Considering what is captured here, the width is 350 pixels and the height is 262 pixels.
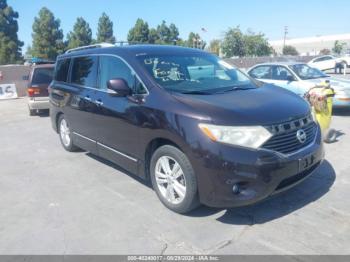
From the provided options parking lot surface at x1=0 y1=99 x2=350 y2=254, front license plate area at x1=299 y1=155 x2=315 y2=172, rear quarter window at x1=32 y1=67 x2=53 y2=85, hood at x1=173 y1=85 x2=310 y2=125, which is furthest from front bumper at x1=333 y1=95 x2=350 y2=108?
rear quarter window at x1=32 y1=67 x2=53 y2=85

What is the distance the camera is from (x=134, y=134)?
176 inches

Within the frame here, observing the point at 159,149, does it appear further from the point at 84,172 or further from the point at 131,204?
the point at 84,172

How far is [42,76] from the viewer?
12.0m

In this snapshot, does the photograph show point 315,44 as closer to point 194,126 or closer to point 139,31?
point 139,31

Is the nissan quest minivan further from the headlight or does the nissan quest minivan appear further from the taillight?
the taillight

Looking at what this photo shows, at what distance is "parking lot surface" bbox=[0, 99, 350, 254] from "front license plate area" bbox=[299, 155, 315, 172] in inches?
21.7

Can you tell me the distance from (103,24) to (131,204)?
224 ft

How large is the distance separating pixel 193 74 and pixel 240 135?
1.57 m

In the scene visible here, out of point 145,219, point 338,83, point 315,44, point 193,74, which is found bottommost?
point 145,219

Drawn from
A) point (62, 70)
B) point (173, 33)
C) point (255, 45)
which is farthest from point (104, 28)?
point (62, 70)

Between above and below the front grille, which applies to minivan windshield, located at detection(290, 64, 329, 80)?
above

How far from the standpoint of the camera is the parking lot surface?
346 cm

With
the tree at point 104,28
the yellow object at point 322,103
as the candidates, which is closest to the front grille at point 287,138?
the yellow object at point 322,103

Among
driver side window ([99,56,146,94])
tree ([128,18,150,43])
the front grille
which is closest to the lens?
the front grille
